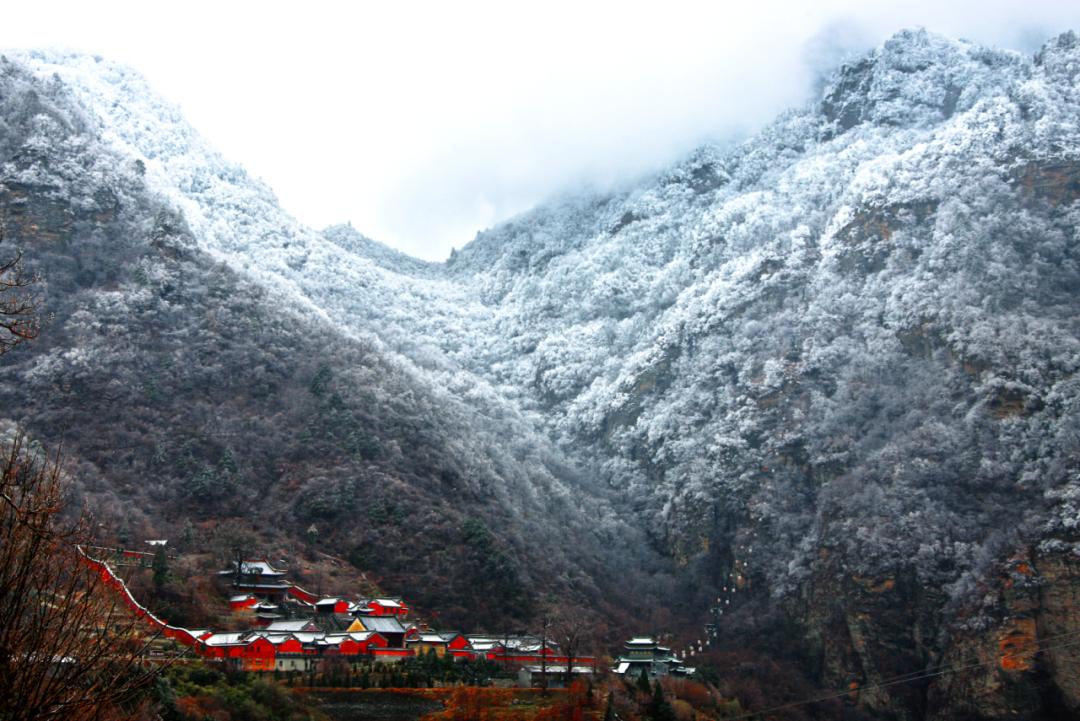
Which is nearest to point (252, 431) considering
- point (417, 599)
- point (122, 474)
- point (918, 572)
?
point (122, 474)

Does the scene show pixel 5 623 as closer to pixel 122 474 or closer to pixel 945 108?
pixel 122 474

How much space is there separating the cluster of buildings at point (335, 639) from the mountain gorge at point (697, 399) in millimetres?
8763

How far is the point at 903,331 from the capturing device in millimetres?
95625

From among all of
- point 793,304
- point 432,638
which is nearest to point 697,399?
point 793,304

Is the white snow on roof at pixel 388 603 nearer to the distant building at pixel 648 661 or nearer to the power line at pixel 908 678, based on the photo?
the distant building at pixel 648 661

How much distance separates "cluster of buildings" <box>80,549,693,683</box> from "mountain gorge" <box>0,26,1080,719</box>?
8763 mm

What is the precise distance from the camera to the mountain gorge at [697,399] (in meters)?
73.2

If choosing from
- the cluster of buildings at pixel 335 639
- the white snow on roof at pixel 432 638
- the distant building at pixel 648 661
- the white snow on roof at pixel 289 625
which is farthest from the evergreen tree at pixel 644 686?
the white snow on roof at pixel 289 625

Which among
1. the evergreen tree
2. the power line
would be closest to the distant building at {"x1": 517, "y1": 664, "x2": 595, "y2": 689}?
the evergreen tree

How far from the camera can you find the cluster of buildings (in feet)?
163

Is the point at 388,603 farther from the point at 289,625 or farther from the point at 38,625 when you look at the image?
the point at 38,625

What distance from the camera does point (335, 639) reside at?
54.0 meters

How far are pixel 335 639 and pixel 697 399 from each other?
2366 inches

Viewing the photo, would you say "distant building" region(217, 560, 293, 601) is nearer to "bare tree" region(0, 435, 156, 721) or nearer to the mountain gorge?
the mountain gorge
